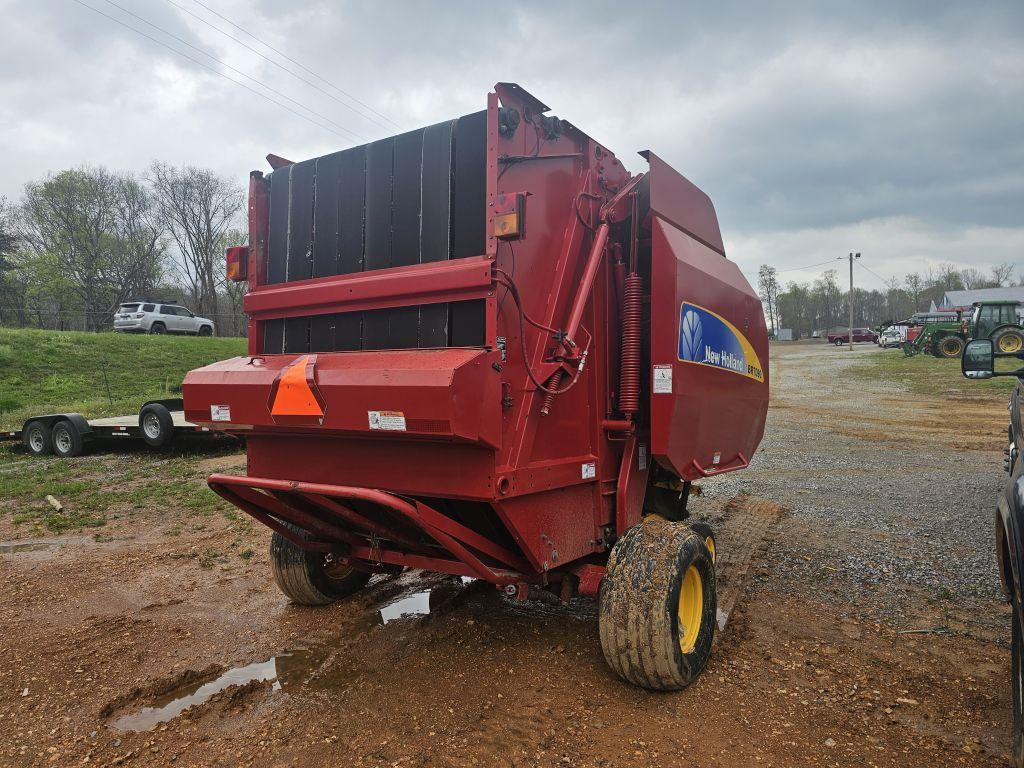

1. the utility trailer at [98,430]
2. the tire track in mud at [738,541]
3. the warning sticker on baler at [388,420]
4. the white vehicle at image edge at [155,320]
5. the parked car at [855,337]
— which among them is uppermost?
the parked car at [855,337]

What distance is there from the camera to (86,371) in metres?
19.2

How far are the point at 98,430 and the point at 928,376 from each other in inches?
1002

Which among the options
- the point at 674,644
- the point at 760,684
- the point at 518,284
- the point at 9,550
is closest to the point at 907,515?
the point at 760,684

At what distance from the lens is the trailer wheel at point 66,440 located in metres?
10.9

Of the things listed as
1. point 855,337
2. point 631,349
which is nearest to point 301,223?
point 631,349

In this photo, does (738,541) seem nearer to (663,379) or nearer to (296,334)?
(663,379)

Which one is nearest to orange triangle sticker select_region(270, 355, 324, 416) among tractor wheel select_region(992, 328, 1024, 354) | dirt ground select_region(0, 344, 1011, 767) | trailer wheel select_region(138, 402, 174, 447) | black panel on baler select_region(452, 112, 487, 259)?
black panel on baler select_region(452, 112, 487, 259)

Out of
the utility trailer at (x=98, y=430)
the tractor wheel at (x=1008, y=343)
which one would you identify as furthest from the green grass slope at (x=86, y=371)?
the tractor wheel at (x=1008, y=343)

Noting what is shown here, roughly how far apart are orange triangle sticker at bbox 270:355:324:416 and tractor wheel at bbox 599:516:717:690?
5.53 feet

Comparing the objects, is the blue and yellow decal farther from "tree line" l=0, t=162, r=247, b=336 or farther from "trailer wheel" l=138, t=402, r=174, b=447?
"tree line" l=0, t=162, r=247, b=336

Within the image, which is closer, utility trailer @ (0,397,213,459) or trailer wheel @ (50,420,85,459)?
utility trailer @ (0,397,213,459)

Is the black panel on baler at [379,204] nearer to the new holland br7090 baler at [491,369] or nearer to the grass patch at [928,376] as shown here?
the new holland br7090 baler at [491,369]

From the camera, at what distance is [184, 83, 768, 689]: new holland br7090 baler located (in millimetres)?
3029

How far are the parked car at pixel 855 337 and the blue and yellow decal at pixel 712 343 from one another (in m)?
55.2
